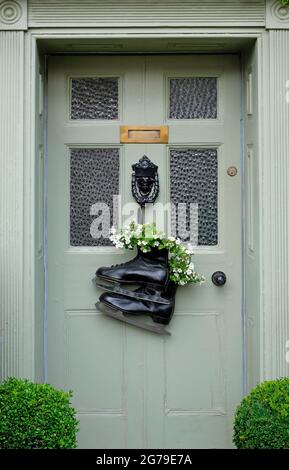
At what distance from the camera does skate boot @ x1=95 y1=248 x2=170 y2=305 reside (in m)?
4.84

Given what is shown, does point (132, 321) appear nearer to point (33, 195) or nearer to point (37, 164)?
point (33, 195)

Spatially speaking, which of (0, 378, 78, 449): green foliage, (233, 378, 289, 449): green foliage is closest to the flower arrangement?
(233, 378, 289, 449): green foliage

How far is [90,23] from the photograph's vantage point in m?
4.61

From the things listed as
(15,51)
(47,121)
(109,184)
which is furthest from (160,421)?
(15,51)

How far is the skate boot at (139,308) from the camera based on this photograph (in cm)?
487

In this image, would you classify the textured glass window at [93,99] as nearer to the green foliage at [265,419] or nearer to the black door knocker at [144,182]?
the black door knocker at [144,182]

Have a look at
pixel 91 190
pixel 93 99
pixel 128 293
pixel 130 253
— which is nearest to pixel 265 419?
pixel 128 293

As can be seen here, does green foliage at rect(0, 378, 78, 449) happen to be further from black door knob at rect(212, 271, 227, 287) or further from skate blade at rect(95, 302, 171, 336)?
black door knob at rect(212, 271, 227, 287)

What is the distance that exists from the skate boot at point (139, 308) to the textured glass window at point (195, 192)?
0.37m

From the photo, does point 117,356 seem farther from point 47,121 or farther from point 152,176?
point 47,121

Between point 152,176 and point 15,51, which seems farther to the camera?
point 152,176

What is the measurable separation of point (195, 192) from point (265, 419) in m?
1.52

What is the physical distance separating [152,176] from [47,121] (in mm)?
724

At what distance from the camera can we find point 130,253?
4.94 metres
